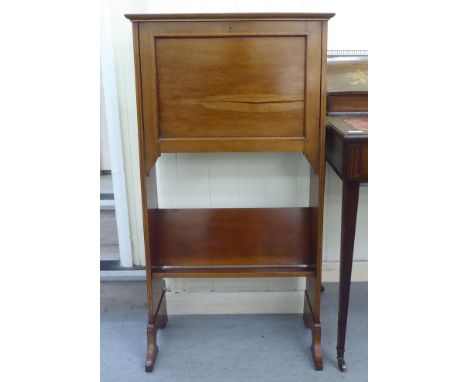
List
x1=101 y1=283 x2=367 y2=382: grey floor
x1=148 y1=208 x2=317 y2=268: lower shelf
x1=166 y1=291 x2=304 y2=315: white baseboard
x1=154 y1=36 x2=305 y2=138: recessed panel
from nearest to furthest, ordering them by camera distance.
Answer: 1. x1=154 y1=36 x2=305 y2=138: recessed panel
2. x1=101 y1=283 x2=367 y2=382: grey floor
3. x1=148 y1=208 x2=317 y2=268: lower shelf
4. x1=166 y1=291 x2=304 y2=315: white baseboard

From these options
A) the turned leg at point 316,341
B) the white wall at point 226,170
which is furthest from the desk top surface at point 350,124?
the turned leg at point 316,341

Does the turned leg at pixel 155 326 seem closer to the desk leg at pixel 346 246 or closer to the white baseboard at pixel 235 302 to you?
the white baseboard at pixel 235 302

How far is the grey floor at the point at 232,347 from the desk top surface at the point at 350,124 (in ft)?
3.17

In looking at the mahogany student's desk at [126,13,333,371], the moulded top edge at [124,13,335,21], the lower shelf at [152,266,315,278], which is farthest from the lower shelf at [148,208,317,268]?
the moulded top edge at [124,13,335,21]

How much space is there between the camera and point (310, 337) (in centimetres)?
200

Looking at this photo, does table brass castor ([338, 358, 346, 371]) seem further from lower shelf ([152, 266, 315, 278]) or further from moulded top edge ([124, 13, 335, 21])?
moulded top edge ([124, 13, 335, 21])

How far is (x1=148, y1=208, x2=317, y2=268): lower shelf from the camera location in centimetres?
197

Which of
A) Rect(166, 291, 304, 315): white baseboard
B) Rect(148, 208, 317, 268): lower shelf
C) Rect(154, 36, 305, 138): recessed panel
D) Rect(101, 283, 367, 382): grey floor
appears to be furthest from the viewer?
Rect(166, 291, 304, 315): white baseboard

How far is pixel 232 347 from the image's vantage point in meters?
1.93

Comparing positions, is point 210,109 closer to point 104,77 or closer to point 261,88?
point 261,88

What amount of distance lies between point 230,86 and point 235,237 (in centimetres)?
71

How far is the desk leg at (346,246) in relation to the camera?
157 centimetres

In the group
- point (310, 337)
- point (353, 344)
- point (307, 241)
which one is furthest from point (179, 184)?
point (353, 344)

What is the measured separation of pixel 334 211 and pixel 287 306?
54cm
